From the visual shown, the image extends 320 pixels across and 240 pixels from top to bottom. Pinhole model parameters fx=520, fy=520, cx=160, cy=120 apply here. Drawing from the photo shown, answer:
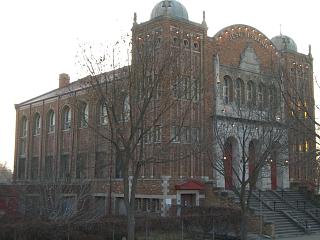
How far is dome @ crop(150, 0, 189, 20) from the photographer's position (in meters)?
34.1

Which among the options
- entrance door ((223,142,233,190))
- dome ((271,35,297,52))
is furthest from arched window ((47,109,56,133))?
dome ((271,35,297,52))

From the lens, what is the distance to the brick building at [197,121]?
2727 cm

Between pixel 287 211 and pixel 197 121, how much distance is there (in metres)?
8.49

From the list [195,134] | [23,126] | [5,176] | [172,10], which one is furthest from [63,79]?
[195,134]

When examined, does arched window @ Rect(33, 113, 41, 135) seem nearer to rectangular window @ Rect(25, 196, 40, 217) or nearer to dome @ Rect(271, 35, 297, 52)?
rectangular window @ Rect(25, 196, 40, 217)

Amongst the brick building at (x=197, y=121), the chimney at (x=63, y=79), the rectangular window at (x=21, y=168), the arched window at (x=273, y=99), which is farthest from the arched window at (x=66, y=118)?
the arched window at (x=273, y=99)

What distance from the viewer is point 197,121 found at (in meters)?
31.3

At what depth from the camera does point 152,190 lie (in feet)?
105

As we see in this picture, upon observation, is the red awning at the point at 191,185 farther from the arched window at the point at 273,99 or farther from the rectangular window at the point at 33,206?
the rectangular window at the point at 33,206

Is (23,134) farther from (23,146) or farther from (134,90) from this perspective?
(134,90)

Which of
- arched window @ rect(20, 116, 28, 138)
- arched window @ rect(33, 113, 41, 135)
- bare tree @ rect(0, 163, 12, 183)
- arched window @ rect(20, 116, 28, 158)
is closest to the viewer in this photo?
arched window @ rect(33, 113, 41, 135)

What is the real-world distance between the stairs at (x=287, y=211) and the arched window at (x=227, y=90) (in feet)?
21.8

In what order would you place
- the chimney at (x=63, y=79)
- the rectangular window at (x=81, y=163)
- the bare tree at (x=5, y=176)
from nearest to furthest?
the rectangular window at (x=81, y=163), the bare tree at (x=5, y=176), the chimney at (x=63, y=79)

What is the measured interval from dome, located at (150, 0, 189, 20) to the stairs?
13.0m
